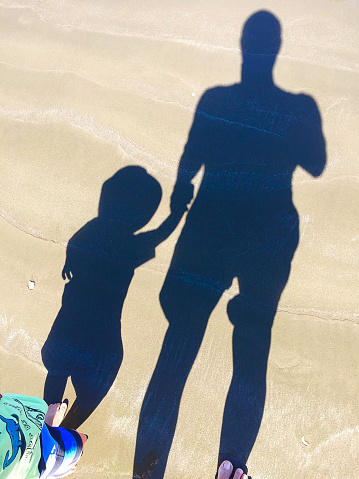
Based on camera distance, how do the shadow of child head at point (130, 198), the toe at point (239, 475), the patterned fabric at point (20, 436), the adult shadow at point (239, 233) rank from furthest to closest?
the shadow of child head at point (130, 198) → the adult shadow at point (239, 233) → the toe at point (239, 475) → the patterned fabric at point (20, 436)

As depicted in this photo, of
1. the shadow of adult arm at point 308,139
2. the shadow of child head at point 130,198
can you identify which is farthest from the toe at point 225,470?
the shadow of adult arm at point 308,139

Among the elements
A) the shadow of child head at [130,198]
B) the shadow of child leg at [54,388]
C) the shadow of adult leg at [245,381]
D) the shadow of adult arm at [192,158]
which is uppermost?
the shadow of adult arm at [192,158]

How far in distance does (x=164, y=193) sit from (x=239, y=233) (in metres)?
0.74

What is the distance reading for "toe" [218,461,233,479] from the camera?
2.52 m

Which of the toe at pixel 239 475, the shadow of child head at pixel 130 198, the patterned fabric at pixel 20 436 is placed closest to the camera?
the patterned fabric at pixel 20 436

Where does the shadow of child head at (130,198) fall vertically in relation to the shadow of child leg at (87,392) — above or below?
above

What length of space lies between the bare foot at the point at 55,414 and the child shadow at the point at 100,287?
57 mm

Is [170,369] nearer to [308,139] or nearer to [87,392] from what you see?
[87,392]

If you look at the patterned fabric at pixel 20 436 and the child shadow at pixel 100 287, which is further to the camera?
the child shadow at pixel 100 287

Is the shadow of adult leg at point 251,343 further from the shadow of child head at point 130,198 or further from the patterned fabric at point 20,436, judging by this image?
the patterned fabric at point 20,436

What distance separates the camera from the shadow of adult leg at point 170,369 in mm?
2605

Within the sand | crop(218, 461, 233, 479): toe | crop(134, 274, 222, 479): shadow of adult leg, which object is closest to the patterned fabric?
the sand

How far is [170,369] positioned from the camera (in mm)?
2693

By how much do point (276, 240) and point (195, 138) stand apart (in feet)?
3.79
